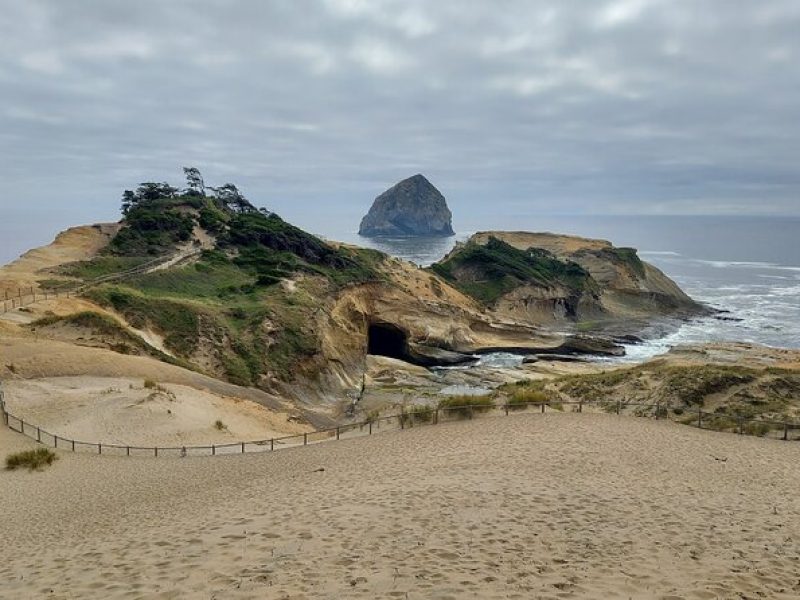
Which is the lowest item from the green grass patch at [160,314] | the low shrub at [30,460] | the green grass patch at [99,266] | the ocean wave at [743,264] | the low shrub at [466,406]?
the low shrub at [30,460]

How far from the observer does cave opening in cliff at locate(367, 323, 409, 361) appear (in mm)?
56594

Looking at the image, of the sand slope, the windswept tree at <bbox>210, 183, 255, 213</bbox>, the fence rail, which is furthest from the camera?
the windswept tree at <bbox>210, 183, 255, 213</bbox>

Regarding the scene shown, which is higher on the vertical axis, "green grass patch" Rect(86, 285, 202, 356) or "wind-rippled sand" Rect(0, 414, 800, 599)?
"green grass patch" Rect(86, 285, 202, 356)

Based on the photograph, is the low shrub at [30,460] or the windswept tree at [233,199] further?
the windswept tree at [233,199]

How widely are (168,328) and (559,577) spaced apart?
33.2m

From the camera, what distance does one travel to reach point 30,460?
19.1 m

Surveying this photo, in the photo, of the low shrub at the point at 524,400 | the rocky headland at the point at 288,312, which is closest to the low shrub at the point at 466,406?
the low shrub at the point at 524,400

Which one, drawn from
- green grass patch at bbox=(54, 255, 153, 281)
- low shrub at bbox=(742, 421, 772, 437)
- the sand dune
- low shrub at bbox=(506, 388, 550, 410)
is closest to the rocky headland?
green grass patch at bbox=(54, 255, 153, 281)

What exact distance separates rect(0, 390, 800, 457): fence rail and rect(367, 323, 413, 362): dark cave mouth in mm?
30841

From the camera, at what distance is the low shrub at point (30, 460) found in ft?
62.1

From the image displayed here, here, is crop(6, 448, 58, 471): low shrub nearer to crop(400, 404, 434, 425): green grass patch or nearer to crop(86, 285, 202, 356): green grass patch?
crop(400, 404, 434, 425): green grass patch

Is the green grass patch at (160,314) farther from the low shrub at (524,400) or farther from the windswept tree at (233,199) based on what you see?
the windswept tree at (233,199)

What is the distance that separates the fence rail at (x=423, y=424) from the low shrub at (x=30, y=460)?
62.2 inches

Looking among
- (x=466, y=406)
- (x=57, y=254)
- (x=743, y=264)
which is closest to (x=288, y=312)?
(x=466, y=406)
